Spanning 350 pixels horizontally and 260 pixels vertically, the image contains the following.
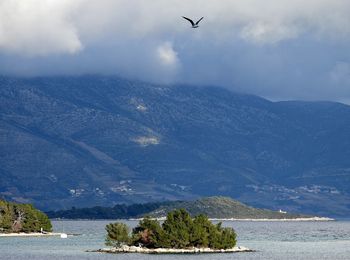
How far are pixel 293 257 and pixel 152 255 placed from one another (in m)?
23.3

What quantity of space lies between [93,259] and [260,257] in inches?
1077

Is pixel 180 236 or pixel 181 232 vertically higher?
pixel 181 232

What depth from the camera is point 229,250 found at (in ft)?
654

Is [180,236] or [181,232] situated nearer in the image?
[181,232]

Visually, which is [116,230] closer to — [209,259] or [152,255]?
[152,255]

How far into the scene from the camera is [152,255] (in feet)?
616

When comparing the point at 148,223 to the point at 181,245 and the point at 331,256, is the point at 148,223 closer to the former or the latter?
the point at 181,245

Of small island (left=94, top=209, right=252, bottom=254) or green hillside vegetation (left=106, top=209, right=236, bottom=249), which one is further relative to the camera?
small island (left=94, top=209, right=252, bottom=254)

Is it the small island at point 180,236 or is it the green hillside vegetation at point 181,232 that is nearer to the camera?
the green hillside vegetation at point 181,232

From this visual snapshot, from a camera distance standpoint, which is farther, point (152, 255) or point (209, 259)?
point (152, 255)

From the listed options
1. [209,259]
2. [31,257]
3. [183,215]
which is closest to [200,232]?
[183,215]

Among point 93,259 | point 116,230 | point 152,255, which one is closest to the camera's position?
point 93,259

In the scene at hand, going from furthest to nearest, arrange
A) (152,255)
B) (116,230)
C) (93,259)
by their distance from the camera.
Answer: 1. (116,230)
2. (152,255)
3. (93,259)

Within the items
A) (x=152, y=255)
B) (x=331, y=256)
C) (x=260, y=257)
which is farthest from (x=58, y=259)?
(x=331, y=256)
